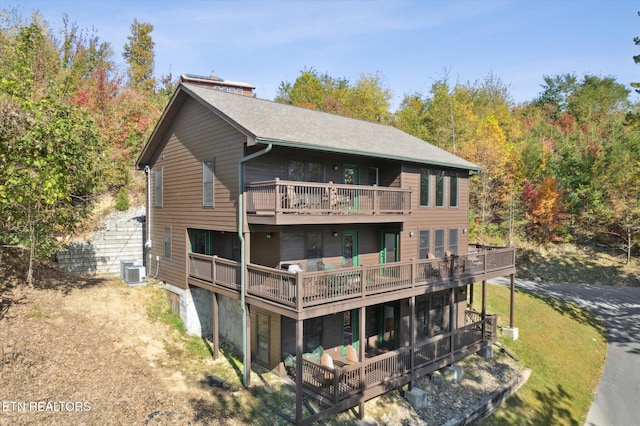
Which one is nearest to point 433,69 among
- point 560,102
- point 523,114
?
point 523,114

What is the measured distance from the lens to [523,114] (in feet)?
179

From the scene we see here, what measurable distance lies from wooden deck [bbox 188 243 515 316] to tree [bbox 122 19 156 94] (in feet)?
109

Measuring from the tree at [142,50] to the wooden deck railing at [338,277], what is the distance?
33.2 meters

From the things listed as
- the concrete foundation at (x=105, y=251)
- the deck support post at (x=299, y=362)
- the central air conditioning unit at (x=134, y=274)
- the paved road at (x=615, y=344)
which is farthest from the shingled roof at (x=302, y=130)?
the paved road at (x=615, y=344)

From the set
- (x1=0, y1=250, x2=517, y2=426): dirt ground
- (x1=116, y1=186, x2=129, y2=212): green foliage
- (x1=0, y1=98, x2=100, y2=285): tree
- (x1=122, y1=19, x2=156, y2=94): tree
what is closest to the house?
(x1=0, y1=250, x2=517, y2=426): dirt ground

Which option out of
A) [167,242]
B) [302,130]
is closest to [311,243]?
[302,130]

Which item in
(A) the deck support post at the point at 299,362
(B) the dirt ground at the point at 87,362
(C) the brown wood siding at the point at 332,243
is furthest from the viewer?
(C) the brown wood siding at the point at 332,243

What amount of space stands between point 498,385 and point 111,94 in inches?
1262

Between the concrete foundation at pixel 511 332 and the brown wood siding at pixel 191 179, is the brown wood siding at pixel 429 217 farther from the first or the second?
the brown wood siding at pixel 191 179

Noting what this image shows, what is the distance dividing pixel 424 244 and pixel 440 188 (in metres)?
2.86

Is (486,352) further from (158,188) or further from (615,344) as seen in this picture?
(158,188)

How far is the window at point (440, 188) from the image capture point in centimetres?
1761

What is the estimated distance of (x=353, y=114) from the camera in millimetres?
44844

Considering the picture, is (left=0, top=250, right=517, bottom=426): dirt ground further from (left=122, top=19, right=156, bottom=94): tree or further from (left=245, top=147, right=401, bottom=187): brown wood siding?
(left=122, top=19, right=156, bottom=94): tree
